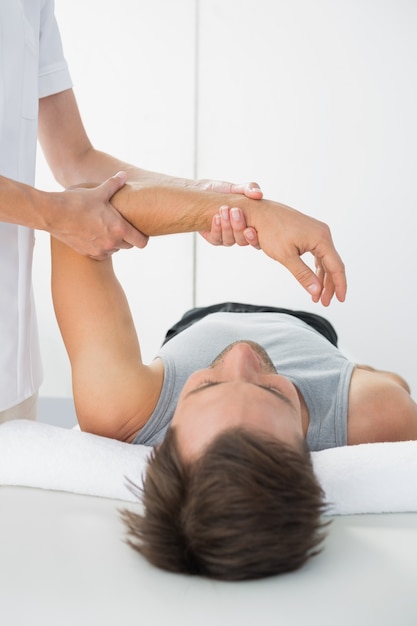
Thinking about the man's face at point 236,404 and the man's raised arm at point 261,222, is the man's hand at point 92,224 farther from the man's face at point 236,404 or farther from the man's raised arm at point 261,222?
the man's face at point 236,404

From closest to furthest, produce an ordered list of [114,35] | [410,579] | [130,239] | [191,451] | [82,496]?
1. [410,579]
2. [191,451]
3. [82,496]
4. [130,239]
5. [114,35]

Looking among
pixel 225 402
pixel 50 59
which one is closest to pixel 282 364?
pixel 225 402

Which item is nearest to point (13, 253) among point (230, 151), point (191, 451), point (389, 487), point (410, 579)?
point (191, 451)

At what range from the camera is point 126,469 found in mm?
1253

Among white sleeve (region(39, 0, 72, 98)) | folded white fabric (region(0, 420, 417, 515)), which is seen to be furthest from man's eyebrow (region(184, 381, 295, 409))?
white sleeve (region(39, 0, 72, 98))

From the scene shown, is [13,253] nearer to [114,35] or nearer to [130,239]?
[130,239]

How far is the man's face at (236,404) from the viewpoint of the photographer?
1140 mm

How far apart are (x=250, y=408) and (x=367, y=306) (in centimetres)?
267

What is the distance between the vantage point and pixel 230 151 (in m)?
3.71

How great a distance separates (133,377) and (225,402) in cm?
30

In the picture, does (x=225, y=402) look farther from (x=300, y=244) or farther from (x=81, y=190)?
(x=81, y=190)

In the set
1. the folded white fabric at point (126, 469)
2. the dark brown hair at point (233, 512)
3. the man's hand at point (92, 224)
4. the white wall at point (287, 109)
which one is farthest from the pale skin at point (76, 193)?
the white wall at point (287, 109)

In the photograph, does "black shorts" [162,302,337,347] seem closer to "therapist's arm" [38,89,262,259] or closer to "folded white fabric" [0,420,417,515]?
"therapist's arm" [38,89,262,259]

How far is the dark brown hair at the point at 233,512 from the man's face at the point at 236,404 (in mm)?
35
